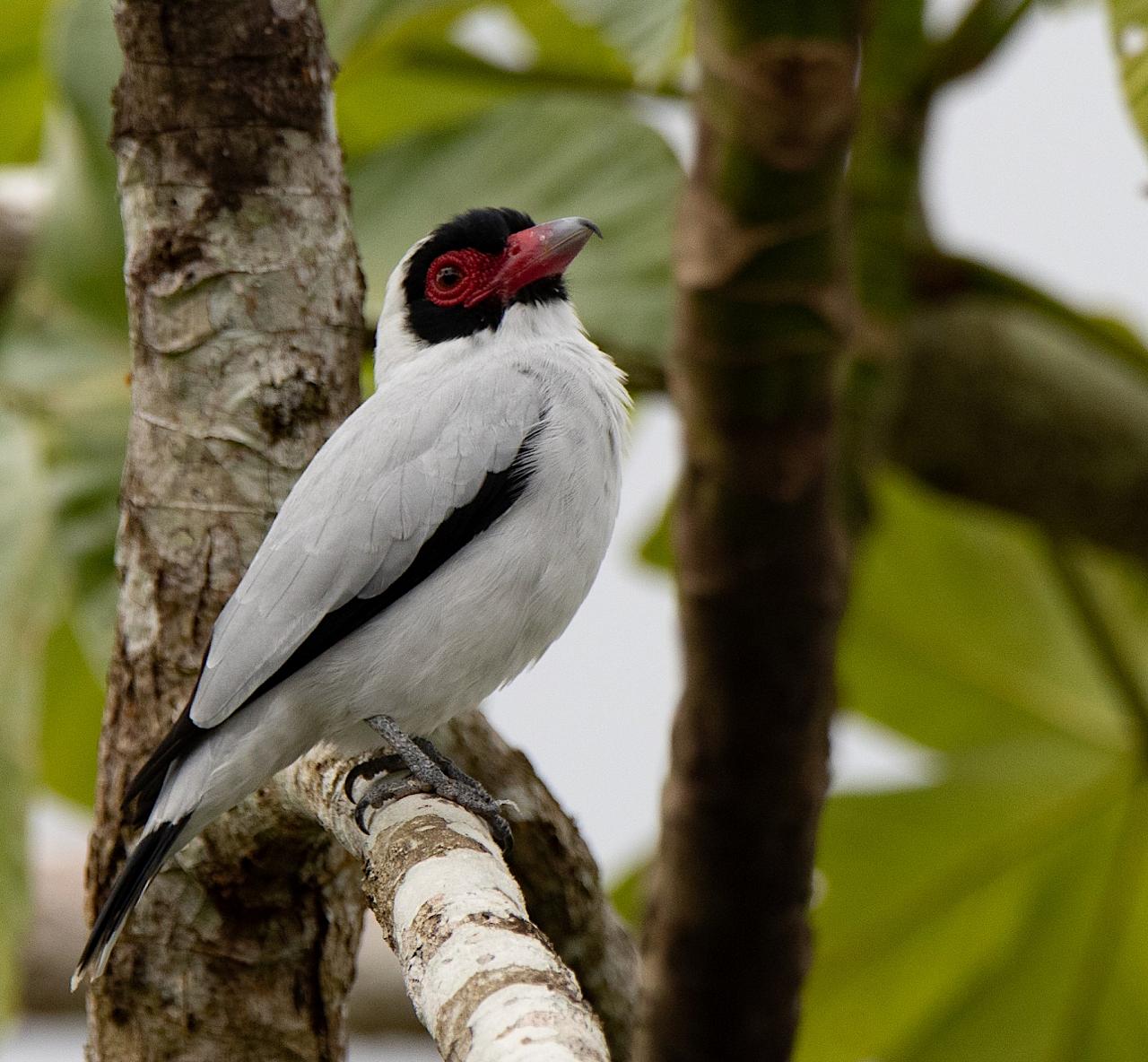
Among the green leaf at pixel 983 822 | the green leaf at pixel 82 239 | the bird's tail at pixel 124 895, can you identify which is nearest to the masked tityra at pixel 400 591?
the bird's tail at pixel 124 895

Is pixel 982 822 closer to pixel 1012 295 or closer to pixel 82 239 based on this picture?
pixel 1012 295

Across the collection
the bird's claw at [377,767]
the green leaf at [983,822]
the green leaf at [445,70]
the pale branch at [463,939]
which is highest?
the green leaf at [445,70]

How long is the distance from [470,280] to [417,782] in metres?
1.14

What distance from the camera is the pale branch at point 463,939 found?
59.8 inches

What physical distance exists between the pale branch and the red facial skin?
114cm

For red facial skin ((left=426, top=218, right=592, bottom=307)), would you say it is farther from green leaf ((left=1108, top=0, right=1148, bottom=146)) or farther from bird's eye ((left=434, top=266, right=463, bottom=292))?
green leaf ((left=1108, top=0, right=1148, bottom=146))

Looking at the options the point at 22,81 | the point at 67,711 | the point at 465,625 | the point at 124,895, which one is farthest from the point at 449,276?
the point at 22,81

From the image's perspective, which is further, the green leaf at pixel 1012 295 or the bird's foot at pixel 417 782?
the green leaf at pixel 1012 295

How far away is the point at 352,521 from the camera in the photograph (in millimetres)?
2594

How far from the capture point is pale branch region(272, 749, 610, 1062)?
4.99ft

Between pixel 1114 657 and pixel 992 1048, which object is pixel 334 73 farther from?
pixel 992 1048

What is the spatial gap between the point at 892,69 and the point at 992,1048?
3.17 metres

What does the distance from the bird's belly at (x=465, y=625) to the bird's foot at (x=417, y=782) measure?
1.7 inches

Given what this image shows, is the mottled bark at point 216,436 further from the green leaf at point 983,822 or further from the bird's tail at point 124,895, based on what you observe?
the green leaf at point 983,822
